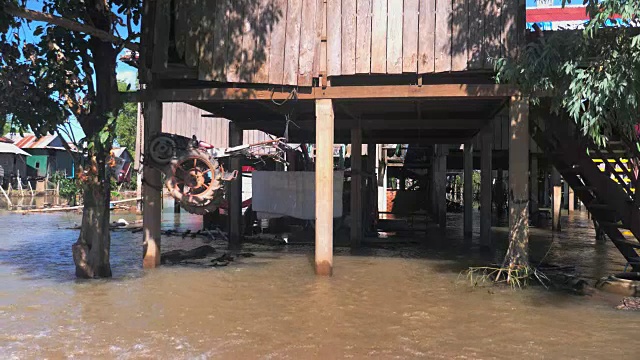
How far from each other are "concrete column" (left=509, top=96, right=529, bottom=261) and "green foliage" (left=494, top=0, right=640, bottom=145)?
1449 mm

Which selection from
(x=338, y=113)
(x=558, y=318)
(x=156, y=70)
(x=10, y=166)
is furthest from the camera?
(x=10, y=166)

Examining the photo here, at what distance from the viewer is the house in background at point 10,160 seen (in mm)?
36941

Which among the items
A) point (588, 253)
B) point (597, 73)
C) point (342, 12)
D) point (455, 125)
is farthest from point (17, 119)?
point (588, 253)

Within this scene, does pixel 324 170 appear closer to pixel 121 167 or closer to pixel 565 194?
→ pixel 121 167

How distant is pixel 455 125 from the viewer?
13.3 m

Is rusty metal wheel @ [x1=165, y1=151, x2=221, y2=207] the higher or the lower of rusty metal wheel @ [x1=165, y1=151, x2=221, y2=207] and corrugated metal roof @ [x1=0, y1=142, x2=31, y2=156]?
the lower

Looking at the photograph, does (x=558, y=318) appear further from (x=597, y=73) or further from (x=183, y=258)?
(x=183, y=258)

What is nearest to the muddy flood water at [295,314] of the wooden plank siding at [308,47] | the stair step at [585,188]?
the stair step at [585,188]

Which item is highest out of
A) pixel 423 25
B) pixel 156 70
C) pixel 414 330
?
pixel 423 25

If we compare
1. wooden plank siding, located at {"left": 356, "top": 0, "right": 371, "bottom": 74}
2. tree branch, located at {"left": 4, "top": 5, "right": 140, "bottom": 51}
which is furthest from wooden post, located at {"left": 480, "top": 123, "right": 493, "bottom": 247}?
tree branch, located at {"left": 4, "top": 5, "right": 140, "bottom": 51}

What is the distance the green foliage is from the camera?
5.83m

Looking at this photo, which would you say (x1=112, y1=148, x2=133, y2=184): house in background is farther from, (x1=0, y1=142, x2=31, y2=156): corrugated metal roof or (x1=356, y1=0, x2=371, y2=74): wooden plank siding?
(x1=0, y1=142, x2=31, y2=156): corrugated metal roof

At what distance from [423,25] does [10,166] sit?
128 feet

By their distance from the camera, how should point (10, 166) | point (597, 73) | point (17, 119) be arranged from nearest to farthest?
point (597, 73), point (17, 119), point (10, 166)
